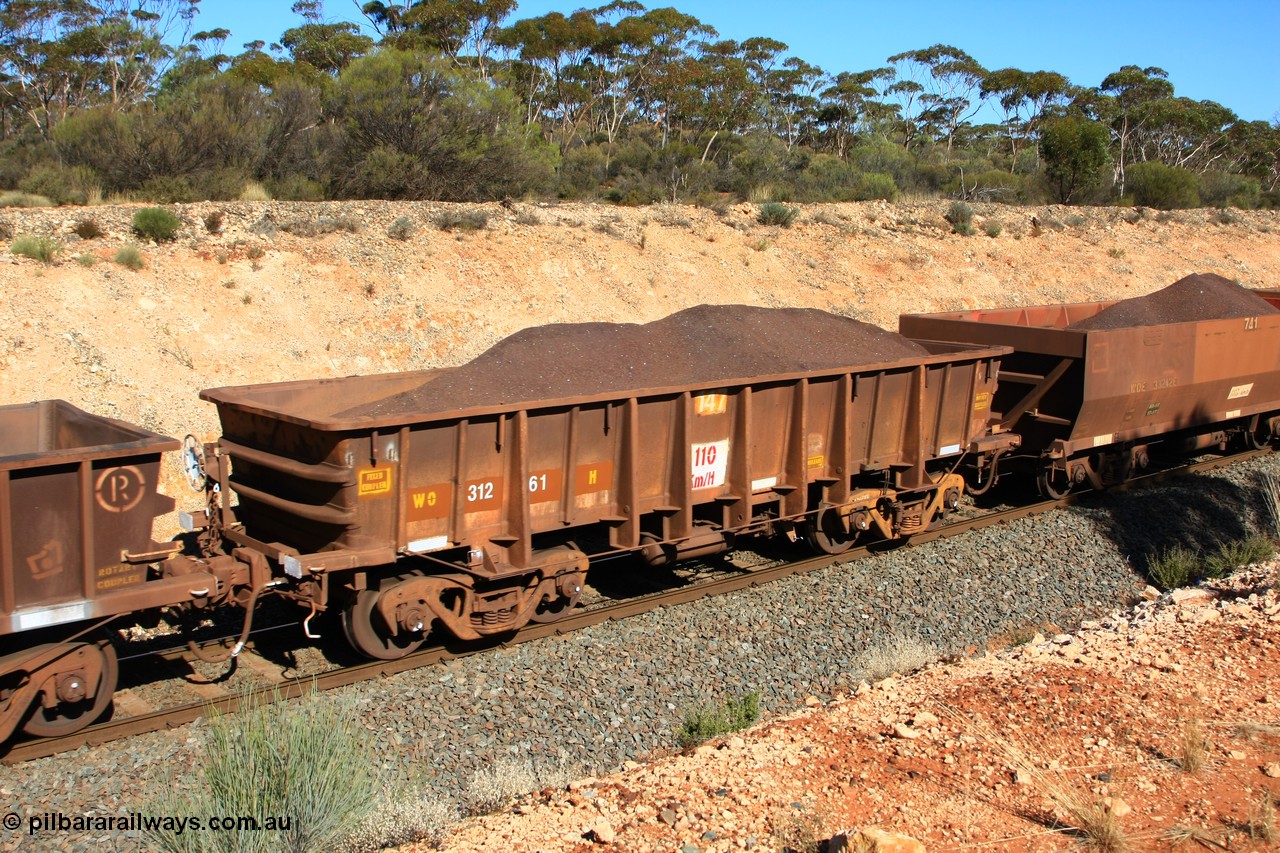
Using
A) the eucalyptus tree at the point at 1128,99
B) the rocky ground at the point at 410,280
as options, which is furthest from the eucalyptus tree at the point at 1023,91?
the rocky ground at the point at 410,280

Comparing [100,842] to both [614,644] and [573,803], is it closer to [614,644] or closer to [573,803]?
[573,803]

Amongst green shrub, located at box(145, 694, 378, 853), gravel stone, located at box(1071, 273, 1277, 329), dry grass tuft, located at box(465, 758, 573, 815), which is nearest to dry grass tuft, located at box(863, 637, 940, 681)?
dry grass tuft, located at box(465, 758, 573, 815)

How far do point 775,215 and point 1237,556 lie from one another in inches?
779

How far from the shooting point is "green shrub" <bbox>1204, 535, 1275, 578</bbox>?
35.6 feet

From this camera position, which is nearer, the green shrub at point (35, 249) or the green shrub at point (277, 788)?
the green shrub at point (277, 788)

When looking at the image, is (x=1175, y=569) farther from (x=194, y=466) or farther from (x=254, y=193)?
A: (x=254, y=193)

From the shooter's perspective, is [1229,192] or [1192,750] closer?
[1192,750]

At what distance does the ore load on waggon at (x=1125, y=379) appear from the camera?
12.8m

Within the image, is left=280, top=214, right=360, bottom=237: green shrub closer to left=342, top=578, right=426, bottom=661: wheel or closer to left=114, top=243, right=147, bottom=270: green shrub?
left=114, top=243, right=147, bottom=270: green shrub

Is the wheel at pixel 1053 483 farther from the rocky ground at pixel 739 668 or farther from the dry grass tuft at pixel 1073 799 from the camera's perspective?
the dry grass tuft at pixel 1073 799

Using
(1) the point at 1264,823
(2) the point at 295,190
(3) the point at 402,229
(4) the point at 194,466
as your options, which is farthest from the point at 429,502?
(2) the point at 295,190

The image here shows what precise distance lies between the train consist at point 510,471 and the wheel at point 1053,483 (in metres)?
0.37

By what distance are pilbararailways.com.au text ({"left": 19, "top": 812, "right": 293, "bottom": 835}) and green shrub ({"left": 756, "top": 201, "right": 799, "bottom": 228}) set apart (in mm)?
25459

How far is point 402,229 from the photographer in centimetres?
2205
